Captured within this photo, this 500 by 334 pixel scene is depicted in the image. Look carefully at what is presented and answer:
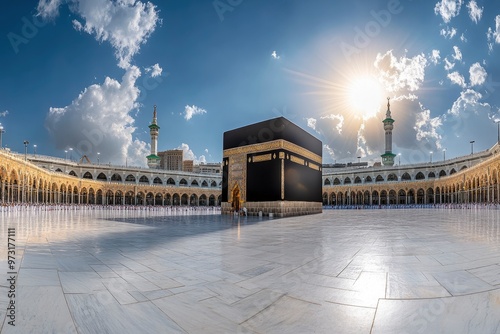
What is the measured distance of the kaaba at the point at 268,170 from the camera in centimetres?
1711

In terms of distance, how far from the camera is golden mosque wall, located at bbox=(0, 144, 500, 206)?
26750 mm

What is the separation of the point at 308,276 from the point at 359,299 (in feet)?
2.38

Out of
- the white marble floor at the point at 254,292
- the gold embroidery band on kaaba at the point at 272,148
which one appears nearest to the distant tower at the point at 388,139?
the gold embroidery band on kaaba at the point at 272,148

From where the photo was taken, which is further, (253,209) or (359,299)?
(253,209)

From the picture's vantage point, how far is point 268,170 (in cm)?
1755

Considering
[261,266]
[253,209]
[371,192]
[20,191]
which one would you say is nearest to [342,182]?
[371,192]

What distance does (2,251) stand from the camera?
3994 mm

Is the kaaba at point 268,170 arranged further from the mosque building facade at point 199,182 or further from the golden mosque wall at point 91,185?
the golden mosque wall at point 91,185

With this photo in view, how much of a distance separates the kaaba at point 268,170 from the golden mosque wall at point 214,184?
1881 centimetres

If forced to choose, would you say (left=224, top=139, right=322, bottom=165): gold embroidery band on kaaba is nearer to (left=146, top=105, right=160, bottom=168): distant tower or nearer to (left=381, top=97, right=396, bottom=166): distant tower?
(left=381, top=97, right=396, bottom=166): distant tower

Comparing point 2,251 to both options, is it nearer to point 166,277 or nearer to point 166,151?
point 166,277

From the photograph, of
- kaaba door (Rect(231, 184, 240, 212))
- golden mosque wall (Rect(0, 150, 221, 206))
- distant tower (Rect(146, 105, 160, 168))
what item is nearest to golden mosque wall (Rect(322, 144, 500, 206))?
kaaba door (Rect(231, 184, 240, 212))

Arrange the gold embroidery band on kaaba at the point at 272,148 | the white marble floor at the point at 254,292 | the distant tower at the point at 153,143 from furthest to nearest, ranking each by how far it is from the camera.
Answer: the distant tower at the point at 153,143
the gold embroidery band on kaaba at the point at 272,148
the white marble floor at the point at 254,292

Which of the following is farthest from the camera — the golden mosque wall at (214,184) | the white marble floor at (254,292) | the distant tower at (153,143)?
the distant tower at (153,143)
